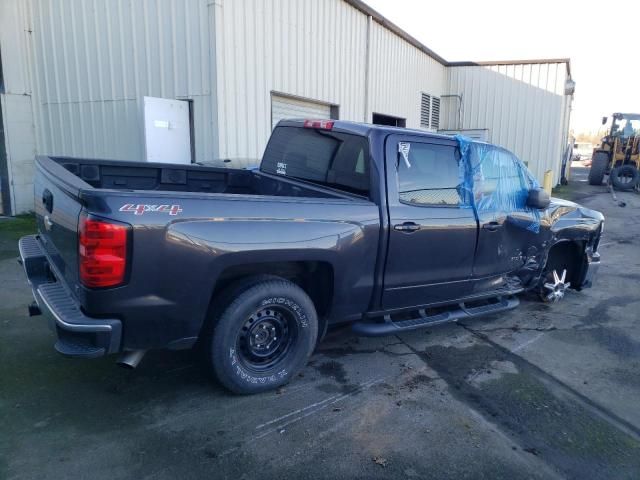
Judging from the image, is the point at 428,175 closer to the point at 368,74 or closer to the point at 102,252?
the point at 102,252

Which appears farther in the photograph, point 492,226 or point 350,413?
point 492,226

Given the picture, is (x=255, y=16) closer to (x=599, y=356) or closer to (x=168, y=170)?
(x=168, y=170)

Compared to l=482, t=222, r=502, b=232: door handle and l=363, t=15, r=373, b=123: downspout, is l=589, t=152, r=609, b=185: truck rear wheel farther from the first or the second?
l=482, t=222, r=502, b=232: door handle

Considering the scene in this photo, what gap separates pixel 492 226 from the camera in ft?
14.6

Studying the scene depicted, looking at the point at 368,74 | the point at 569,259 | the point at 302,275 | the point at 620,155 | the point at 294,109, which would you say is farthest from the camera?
the point at 620,155

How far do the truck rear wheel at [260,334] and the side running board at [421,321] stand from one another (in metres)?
0.48

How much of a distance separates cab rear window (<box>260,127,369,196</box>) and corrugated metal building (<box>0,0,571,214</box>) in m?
2.77

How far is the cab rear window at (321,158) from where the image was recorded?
3.89m

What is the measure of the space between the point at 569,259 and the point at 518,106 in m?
14.0

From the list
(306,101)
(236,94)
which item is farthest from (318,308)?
(306,101)

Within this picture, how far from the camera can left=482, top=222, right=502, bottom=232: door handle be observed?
174 inches

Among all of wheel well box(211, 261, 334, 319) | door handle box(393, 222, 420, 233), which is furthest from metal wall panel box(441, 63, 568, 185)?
wheel well box(211, 261, 334, 319)

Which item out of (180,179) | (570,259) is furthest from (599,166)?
(180,179)

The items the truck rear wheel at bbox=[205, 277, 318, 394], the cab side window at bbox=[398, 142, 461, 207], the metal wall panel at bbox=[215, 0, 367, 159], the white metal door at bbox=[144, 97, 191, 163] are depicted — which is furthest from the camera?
the metal wall panel at bbox=[215, 0, 367, 159]
